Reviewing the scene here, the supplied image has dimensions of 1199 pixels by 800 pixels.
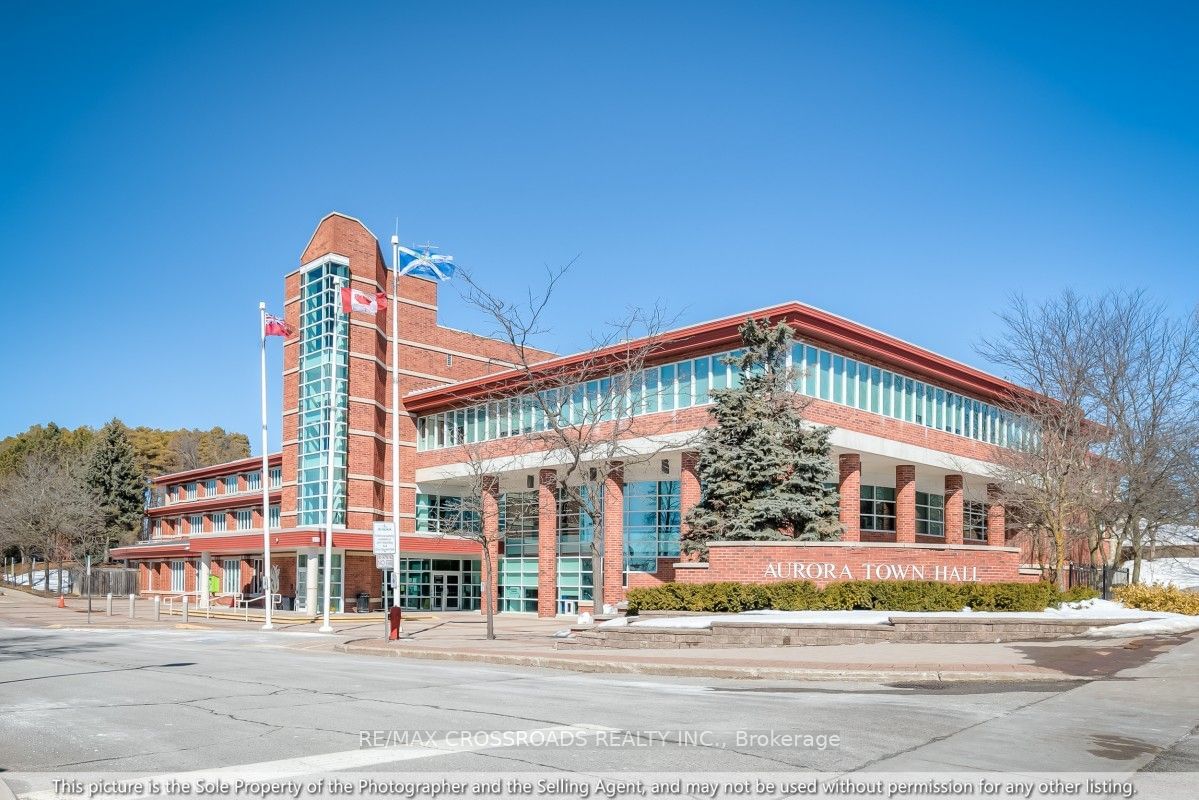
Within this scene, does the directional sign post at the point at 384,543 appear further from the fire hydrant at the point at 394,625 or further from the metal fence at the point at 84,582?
the metal fence at the point at 84,582

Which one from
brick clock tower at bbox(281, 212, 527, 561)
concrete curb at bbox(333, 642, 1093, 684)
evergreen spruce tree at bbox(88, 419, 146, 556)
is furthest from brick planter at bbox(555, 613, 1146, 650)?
evergreen spruce tree at bbox(88, 419, 146, 556)

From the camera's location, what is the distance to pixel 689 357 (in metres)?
37.6

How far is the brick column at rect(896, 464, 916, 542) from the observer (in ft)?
133

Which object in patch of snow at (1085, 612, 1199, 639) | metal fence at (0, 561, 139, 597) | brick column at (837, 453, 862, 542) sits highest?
brick column at (837, 453, 862, 542)

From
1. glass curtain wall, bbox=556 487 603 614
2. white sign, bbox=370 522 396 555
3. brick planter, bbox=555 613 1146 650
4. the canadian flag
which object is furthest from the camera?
glass curtain wall, bbox=556 487 603 614

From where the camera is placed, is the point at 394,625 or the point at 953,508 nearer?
the point at 394,625

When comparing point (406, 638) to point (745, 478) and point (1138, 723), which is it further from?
point (1138, 723)

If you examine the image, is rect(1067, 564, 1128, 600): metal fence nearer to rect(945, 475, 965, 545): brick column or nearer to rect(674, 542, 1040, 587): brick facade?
rect(945, 475, 965, 545): brick column

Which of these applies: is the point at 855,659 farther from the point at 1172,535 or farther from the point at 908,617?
the point at 1172,535

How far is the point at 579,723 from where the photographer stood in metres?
10.8

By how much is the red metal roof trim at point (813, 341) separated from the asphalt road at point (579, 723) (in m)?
18.7

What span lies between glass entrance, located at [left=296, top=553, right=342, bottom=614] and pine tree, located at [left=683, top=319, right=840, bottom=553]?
73.3 ft

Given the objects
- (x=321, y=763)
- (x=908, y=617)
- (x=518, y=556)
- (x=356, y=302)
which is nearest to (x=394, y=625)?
(x=356, y=302)

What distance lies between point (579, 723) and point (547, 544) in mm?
34456
